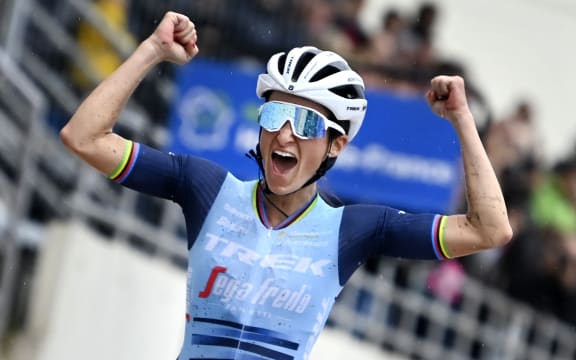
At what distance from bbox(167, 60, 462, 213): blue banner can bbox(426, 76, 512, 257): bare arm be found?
505 cm

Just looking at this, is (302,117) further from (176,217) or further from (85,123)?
(176,217)

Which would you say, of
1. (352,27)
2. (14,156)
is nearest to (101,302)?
(14,156)

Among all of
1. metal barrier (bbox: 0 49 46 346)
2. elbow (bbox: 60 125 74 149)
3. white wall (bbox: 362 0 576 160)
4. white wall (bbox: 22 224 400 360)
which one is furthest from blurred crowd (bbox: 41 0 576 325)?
elbow (bbox: 60 125 74 149)

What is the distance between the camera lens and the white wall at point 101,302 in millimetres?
10430

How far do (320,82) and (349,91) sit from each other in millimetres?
158

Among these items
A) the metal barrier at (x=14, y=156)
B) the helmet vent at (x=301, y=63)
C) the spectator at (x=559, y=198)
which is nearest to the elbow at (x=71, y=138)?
the helmet vent at (x=301, y=63)

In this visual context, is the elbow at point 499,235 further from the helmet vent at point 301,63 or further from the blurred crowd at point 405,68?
the blurred crowd at point 405,68

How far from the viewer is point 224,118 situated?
1065 centimetres

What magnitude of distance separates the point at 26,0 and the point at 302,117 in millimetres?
5983

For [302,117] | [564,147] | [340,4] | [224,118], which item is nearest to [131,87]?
[302,117]

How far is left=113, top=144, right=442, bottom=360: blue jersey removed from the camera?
16.9ft

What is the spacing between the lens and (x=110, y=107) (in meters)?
5.03

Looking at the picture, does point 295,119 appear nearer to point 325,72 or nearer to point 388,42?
point 325,72

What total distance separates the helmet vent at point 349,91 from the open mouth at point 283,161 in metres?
0.32
